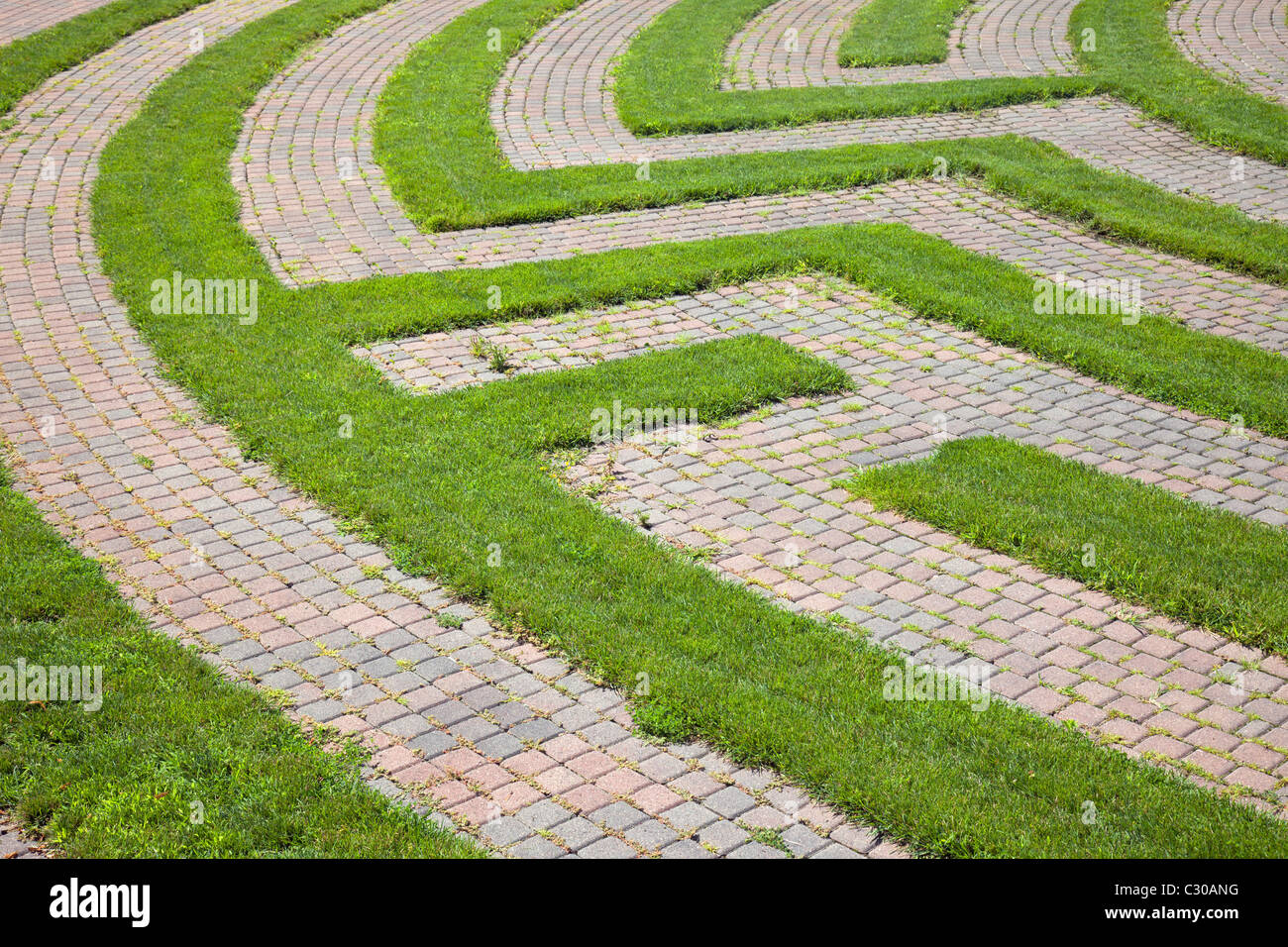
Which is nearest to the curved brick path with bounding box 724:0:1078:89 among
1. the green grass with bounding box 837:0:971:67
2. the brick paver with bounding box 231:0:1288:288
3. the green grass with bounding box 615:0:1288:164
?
the green grass with bounding box 837:0:971:67

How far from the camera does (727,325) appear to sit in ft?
33.2

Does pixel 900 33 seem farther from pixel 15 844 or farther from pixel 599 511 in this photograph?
pixel 15 844

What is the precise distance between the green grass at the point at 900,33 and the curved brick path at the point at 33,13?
36.7ft

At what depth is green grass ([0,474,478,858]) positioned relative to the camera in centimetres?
512

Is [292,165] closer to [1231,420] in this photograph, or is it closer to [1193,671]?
[1231,420]

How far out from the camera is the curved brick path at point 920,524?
19.9 ft

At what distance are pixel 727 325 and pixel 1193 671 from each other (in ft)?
16.1
